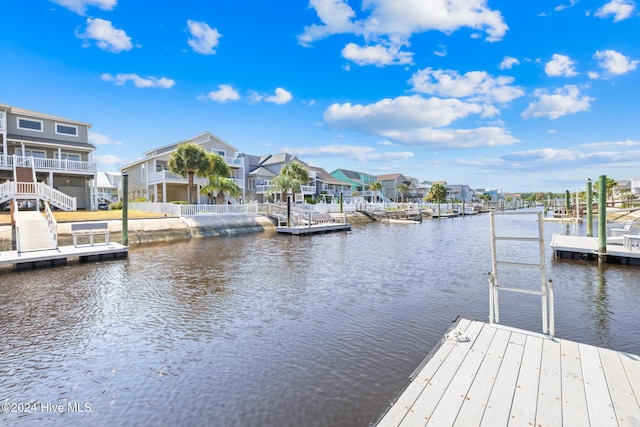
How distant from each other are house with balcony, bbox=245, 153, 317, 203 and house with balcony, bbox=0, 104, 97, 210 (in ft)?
70.0

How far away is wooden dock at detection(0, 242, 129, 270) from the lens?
15039mm

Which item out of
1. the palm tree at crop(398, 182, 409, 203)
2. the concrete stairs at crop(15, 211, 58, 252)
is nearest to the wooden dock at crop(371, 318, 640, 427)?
the concrete stairs at crop(15, 211, 58, 252)

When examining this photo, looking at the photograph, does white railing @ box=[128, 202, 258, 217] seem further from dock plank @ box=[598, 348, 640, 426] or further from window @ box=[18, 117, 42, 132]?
dock plank @ box=[598, 348, 640, 426]

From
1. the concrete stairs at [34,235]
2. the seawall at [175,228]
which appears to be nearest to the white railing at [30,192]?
the seawall at [175,228]

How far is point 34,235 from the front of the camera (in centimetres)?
1834

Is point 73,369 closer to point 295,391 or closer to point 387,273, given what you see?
point 295,391

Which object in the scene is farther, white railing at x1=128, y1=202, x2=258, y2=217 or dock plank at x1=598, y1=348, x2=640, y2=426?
white railing at x1=128, y1=202, x2=258, y2=217

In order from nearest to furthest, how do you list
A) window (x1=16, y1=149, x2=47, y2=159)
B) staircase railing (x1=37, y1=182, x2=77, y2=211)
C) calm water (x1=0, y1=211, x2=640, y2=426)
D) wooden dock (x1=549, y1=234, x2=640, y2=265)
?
calm water (x1=0, y1=211, x2=640, y2=426) → wooden dock (x1=549, y1=234, x2=640, y2=265) → staircase railing (x1=37, y1=182, x2=77, y2=211) → window (x1=16, y1=149, x2=47, y2=159)

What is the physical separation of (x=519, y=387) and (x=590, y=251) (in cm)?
1609

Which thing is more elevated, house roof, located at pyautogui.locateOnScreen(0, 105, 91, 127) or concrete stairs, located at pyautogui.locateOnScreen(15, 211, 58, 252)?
house roof, located at pyautogui.locateOnScreen(0, 105, 91, 127)

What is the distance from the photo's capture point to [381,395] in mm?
5438

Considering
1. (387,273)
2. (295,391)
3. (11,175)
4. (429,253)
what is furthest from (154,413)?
(11,175)

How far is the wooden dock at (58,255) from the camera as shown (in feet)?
49.3

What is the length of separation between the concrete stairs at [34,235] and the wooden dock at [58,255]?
0.77m
